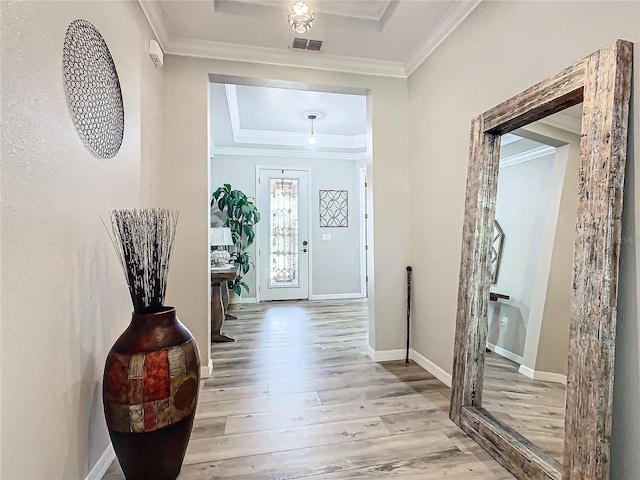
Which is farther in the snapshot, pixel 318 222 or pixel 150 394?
pixel 318 222

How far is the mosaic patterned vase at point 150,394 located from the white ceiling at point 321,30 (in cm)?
206

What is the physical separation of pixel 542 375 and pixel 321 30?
2580 mm

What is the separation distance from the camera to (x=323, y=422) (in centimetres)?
199

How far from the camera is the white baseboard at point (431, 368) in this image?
2502 millimetres

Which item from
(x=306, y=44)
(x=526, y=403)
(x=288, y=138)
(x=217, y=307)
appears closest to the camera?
(x=526, y=403)

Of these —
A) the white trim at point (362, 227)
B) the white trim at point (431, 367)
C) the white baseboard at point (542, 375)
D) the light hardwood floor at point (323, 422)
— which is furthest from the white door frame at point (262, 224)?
the white baseboard at point (542, 375)

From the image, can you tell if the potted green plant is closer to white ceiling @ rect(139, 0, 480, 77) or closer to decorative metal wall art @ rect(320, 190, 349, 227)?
decorative metal wall art @ rect(320, 190, 349, 227)

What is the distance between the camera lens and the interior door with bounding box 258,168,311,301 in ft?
→ 19.8

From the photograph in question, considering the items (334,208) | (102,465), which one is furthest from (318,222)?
(102,465)

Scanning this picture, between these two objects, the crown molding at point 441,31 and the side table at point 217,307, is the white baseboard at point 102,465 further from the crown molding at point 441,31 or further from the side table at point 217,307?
the crown molding at point 441,31

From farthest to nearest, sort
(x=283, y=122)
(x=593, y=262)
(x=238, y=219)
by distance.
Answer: (x=238, y=219) < (x=283, y=122) < (x=593, y=262)

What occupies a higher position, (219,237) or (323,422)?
(219,237)

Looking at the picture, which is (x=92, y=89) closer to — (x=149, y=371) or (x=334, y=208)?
(x=149, y=371)

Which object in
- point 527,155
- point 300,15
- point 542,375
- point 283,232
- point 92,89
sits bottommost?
point 542,375
